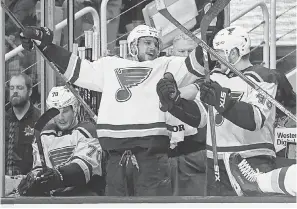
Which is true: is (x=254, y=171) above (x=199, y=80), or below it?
below

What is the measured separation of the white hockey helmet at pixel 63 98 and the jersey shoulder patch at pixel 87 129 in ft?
0.23

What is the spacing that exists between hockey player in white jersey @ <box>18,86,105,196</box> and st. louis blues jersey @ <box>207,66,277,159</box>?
0.50 m

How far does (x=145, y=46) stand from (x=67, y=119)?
475mm

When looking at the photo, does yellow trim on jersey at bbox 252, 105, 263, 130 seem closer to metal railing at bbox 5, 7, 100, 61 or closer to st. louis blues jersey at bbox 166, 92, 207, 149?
st. louis blues jersey at bbox 166, 92, 207, 149

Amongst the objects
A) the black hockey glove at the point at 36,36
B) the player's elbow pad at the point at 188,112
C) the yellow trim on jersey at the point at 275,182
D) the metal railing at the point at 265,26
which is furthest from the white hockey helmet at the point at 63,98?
the yellow trim on jersey at the point at 275,182

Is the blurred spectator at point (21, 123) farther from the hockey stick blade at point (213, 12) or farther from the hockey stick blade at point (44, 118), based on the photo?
the hockey stick blade at point (213, 12)

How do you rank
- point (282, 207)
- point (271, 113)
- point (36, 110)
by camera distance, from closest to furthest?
point (282, 207) → point (271, 113) → point (36, 110)

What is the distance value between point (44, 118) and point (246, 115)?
2.91 ft

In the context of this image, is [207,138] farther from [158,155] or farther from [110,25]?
[110,25]

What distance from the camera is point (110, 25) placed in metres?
5.16

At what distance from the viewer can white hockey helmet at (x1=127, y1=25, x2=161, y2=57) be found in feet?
16.7

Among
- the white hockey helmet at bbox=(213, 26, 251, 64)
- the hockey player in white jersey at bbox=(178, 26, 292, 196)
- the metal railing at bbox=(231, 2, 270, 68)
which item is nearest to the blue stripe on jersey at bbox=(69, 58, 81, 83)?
the hockey player in white jersey at bbox=(178, 26, 292, 196)

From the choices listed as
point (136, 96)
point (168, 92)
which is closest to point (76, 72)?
point (136, 96)

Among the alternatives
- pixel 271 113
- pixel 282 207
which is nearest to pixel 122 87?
pixel 271 113
